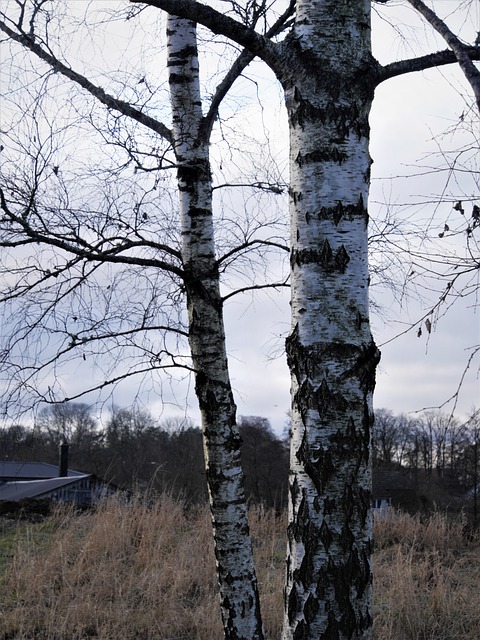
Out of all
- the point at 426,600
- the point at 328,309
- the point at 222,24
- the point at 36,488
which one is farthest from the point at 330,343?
the point at 36,488

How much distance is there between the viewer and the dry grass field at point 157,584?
5.57 m

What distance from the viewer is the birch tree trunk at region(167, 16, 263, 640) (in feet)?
13.8

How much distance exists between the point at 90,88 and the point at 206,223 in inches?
81.5

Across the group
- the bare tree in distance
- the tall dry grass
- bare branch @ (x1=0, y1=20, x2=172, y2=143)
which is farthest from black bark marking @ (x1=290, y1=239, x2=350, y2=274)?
the tall dry grass

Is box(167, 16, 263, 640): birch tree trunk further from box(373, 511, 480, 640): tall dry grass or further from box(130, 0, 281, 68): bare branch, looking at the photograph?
box(130, 0, 281, 68): bare branch

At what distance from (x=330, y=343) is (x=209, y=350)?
200 cm

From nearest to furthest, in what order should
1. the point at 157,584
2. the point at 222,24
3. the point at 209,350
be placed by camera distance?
the point at 222,24 < the point at 209,350 < the point at 157,584

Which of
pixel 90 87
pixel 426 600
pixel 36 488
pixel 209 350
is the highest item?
pixel 90 87

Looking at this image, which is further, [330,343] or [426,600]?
[426,600]

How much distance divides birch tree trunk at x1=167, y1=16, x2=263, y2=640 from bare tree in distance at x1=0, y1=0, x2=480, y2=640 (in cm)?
182

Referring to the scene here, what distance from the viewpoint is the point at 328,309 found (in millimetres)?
2445

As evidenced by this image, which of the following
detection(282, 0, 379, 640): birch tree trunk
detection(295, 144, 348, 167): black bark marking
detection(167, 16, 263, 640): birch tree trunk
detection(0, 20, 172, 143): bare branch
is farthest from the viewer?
detection(0, 20, 172, 143): bare branch

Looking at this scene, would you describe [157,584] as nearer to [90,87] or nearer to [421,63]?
[90,87]

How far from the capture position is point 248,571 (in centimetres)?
423
